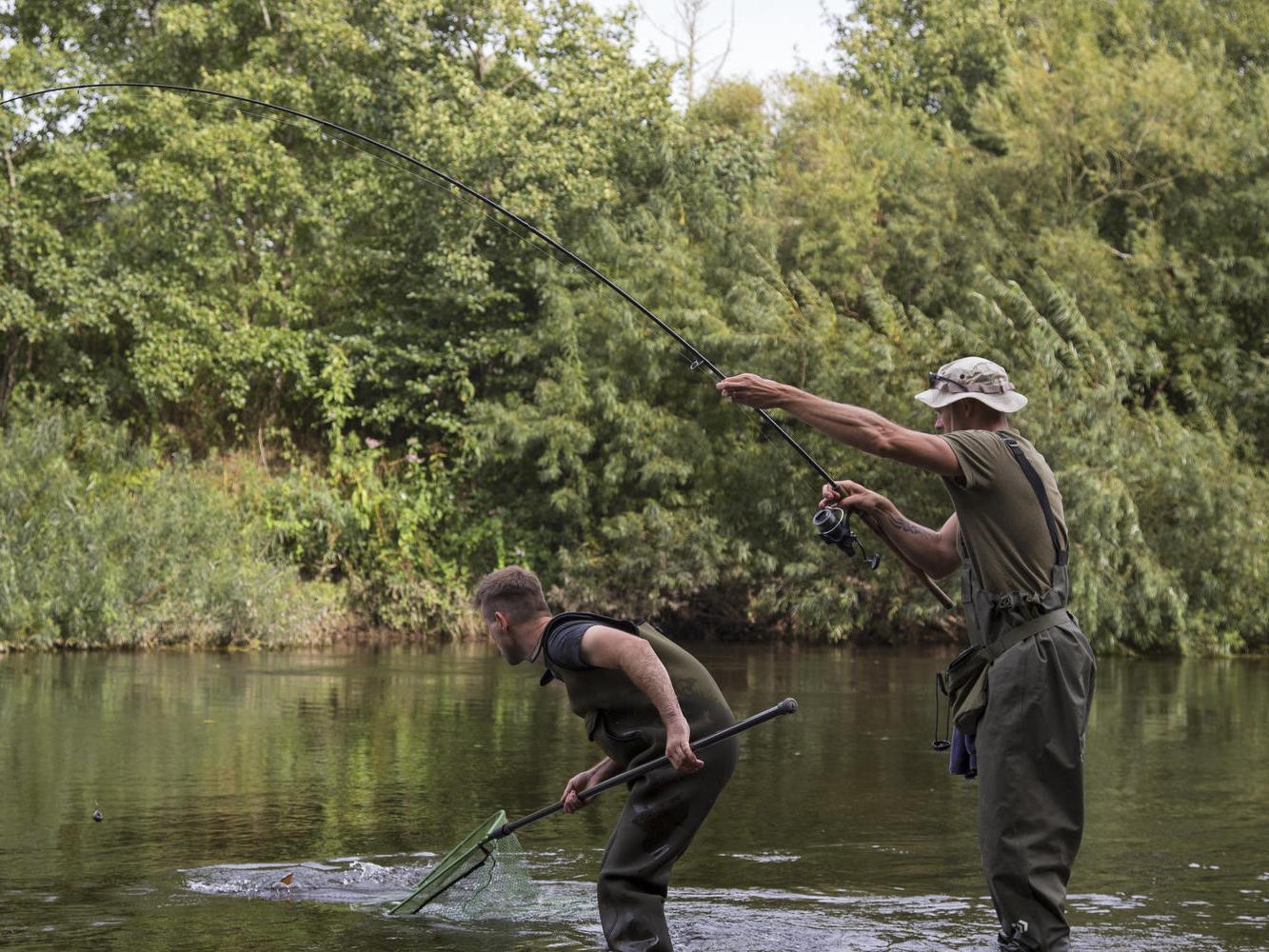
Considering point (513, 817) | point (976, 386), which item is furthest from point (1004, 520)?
point (513, 817)

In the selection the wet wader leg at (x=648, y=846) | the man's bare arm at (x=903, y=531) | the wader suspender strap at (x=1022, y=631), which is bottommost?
the wet wader leg at (x=648, y=846)

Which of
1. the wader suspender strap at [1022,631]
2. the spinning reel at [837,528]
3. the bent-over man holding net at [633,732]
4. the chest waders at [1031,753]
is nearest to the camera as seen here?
the chest waders at [1031,753]

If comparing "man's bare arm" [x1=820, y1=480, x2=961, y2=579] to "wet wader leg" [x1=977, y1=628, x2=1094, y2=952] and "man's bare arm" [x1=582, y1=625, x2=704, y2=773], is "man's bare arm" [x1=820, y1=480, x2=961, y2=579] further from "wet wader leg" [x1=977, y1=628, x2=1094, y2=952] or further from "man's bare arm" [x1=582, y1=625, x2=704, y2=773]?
"man's bare arm" [x1=582, y1=625, x2=704, y2=773]

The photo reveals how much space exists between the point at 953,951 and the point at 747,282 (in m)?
19.9

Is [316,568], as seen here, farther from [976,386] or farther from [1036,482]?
[1036,482]

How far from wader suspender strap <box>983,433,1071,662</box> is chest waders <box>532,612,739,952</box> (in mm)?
835

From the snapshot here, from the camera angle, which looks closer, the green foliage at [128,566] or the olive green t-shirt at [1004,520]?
the olive green t-shirt at [1004,520]

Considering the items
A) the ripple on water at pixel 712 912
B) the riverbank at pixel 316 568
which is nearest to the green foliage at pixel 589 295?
the riverbank at pixel 316 568

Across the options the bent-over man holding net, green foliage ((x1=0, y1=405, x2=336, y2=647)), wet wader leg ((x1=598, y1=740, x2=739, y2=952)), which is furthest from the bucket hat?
green foliage ((x1=0, y1=405, x2=336, y2=647))

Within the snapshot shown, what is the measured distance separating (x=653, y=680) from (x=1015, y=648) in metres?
1.02

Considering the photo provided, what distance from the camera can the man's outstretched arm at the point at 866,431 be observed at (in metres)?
4.63

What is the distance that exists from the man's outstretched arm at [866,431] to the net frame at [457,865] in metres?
2.27

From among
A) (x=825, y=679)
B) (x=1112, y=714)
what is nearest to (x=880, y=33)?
(x=825, y=679)

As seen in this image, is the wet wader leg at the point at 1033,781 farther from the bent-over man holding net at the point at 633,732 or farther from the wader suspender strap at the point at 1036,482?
the bent-over man holding net at the point at 633,732
